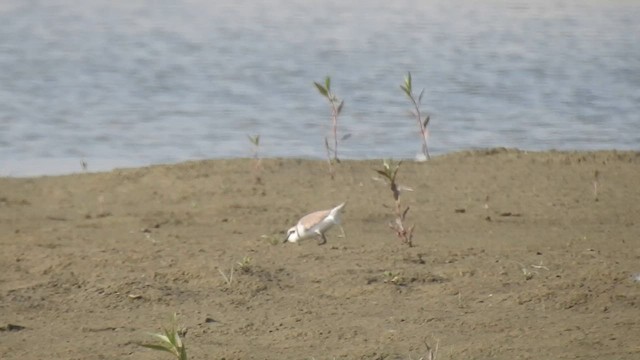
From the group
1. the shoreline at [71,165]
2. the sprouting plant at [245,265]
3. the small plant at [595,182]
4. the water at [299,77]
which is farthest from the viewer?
the water at [299,77]

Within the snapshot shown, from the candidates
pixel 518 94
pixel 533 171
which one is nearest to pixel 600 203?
pixel 533 171

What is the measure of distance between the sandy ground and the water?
1871 millimetres

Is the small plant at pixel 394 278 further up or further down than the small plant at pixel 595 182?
further up

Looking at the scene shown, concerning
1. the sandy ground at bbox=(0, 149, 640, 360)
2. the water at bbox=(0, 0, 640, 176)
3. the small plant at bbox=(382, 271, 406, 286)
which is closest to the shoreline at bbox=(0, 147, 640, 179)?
the water at bbox=(0, 0, 640, 176)

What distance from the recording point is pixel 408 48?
14695mm

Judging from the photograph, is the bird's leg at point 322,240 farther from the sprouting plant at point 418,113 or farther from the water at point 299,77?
the water at point 299,77

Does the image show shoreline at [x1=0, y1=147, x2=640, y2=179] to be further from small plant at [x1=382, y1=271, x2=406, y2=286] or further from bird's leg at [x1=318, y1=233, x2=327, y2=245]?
small plant at [x1=382, y1=271, x2=406, y2=286]

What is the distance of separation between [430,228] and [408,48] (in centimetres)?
887

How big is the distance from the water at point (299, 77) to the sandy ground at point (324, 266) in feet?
6.14

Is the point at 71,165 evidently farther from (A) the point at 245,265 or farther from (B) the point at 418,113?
(A) the point at 245,265

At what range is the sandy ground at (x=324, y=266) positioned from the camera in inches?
170

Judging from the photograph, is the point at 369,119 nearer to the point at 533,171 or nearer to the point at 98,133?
the point at 98,133

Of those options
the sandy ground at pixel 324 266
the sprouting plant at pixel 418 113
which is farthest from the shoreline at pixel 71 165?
the sandy ground at pixel 324 266

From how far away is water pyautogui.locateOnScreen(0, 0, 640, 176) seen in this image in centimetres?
948
